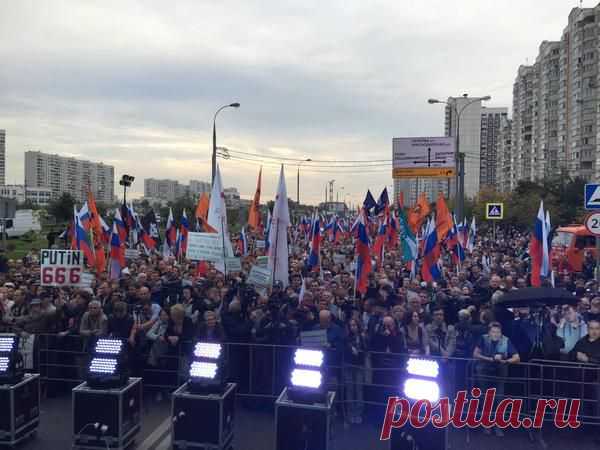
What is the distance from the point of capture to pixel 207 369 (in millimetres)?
6625

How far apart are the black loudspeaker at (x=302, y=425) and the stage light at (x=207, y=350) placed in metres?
0.96

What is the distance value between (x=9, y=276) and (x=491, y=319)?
1233 centimetres

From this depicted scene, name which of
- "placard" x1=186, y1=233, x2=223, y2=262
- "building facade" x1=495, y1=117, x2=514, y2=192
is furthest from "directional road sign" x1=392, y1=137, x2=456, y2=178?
"building facade" x1=495, y1=117, x2=514, y2=192

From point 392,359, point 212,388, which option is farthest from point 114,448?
point 392,359

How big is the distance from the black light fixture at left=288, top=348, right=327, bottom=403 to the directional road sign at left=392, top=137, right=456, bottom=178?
1009 inches

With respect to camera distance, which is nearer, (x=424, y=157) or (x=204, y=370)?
(x=204, y=370)

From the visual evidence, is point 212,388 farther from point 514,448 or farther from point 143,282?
point 143,282

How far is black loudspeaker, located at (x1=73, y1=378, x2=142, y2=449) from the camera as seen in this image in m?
6.57

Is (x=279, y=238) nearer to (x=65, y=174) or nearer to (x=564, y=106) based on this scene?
(x=564, y=106)

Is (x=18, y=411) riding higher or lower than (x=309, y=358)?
lower

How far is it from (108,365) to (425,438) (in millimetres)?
3784

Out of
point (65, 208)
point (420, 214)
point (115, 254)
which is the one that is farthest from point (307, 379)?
point (65, 208)

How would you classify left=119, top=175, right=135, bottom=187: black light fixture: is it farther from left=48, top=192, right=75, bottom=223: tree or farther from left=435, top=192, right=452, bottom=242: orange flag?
left=48, top=192, right=75, bottom=223: tree

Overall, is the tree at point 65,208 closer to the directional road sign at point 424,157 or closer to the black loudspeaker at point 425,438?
the directional road sign at point 424,157
